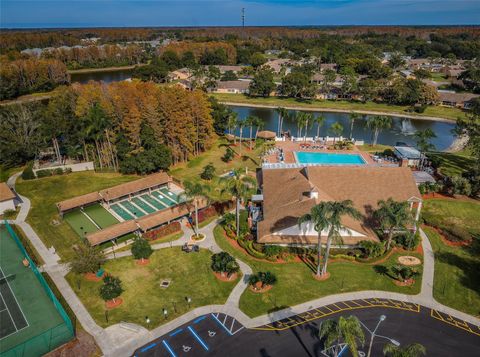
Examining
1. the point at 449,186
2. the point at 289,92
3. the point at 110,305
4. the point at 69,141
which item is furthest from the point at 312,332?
the point at 289,92

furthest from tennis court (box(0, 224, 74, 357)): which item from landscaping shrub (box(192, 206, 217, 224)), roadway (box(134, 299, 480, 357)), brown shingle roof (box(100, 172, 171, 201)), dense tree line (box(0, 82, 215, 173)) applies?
dense tree line (box(0, 82, 215, 173))

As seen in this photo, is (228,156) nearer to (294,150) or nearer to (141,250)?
(294,150)

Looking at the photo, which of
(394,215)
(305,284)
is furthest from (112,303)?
(394,215)

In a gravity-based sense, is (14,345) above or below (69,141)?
below

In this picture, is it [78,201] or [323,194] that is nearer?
[323,194]

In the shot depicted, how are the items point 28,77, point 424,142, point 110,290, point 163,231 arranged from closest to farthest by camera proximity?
point 110,290 → point 163,231 → point 424,142 → point 28,77

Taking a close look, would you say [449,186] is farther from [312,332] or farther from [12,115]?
[12,115]
